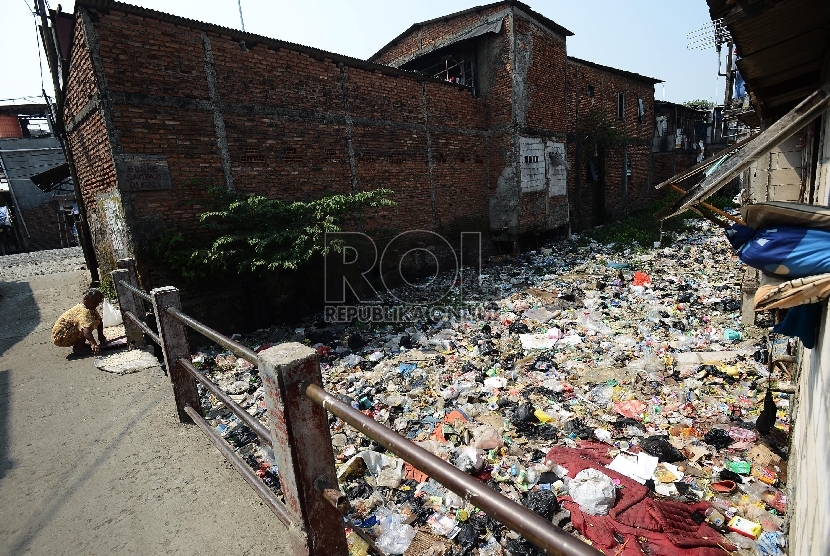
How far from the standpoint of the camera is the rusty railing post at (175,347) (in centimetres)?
255

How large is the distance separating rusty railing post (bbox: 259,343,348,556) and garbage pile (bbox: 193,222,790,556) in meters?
0.13

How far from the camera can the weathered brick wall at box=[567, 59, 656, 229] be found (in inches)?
528

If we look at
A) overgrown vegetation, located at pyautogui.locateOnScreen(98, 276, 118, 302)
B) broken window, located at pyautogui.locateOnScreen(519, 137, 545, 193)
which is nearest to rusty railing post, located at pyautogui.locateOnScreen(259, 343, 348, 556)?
overgrown vegetation, located at pyautogui.locateOnScreen(98, 276, 118, 302)

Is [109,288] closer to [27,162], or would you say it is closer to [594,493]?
[594,493]

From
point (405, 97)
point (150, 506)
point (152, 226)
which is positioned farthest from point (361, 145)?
point (150, 506)

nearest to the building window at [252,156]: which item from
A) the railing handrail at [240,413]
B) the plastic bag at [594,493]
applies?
the railing handrail at [240,413]

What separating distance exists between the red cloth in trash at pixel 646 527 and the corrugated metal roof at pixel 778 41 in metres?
3.17

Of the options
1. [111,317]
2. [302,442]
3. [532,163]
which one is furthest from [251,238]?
[532,163]

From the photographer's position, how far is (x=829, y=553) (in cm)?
114

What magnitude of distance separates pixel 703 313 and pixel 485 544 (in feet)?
17.8

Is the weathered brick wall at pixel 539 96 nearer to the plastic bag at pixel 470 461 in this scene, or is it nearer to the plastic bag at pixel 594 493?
the plastic bag at pixel 470 461

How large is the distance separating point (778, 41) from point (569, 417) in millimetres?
3411

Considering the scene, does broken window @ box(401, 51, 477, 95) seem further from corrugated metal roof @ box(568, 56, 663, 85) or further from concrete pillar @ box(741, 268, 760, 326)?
concrete pillar @ box(741, 268, 760, 326)

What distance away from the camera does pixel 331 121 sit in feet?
26.0
